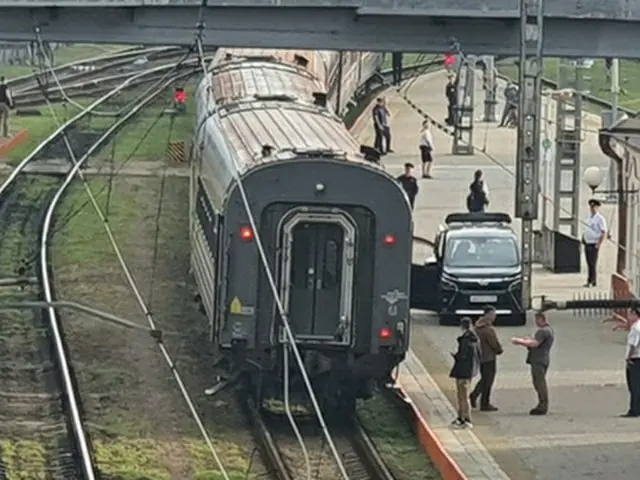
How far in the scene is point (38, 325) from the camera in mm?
28391

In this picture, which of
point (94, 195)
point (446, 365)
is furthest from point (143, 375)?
point (94, 195)

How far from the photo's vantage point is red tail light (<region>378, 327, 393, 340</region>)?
2223 cm

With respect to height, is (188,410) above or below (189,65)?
below

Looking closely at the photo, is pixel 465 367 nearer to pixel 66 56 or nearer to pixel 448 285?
pixel 448 285

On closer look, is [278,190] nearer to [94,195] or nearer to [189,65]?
[94,195]

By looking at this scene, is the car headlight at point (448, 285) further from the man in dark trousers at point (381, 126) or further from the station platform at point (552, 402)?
the man in dark trousers at point (381, 126)

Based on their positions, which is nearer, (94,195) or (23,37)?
(23,37)

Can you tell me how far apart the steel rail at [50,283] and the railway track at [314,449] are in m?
1.89

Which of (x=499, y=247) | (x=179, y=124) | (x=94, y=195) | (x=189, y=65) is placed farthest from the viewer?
(x=189, y=65)

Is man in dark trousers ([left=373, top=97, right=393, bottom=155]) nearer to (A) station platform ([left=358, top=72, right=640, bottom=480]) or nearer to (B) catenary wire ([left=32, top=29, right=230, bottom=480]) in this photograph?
(B) catenary wire ([left=32, top=29, right=230, bottom=480])

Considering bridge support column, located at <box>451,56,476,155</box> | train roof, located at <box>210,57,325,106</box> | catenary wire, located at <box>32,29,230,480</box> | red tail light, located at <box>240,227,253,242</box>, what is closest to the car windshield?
train roof, located at <box>210,57,325,106</box>

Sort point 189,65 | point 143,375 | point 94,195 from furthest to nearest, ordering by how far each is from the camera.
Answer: point 189,65 → point 94,195 → point 143,375

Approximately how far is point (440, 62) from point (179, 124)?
520 inches

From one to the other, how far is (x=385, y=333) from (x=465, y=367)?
1.25 meters
